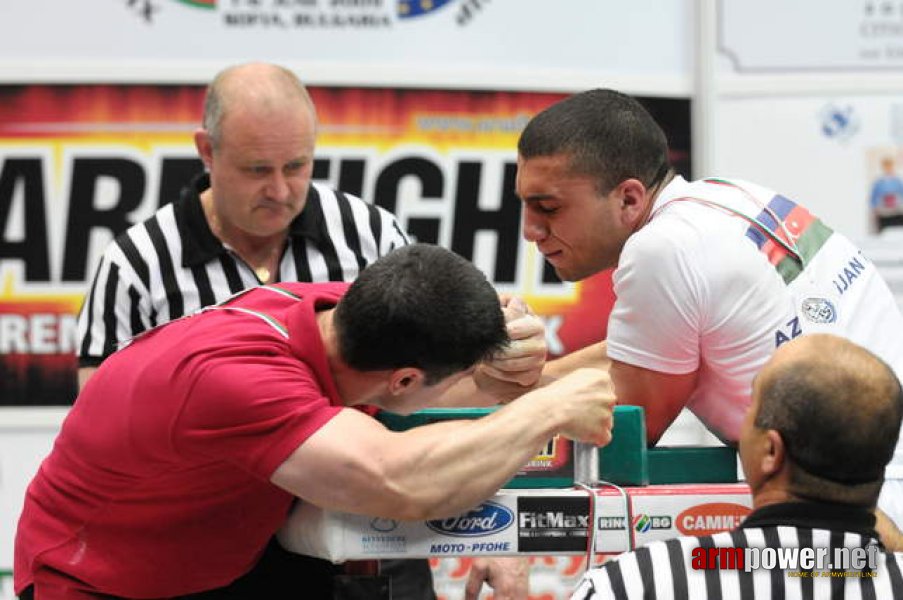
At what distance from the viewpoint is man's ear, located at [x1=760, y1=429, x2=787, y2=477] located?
211 centimetres

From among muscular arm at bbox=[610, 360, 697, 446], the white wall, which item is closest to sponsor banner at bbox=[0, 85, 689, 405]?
the white wall

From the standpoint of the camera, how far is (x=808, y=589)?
2.04 metres

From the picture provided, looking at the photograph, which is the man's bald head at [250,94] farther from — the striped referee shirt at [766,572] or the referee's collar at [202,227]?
the striped referee shirt at [766,572]

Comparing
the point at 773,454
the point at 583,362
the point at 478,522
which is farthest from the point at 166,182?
the point at 773,454

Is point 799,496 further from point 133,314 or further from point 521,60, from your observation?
point 521,60

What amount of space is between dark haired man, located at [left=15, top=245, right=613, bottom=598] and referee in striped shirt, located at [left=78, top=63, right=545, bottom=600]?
1.07 m

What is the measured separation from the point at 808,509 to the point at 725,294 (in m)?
0.73

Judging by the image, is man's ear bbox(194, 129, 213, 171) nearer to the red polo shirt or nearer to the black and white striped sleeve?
the black and white striped sleeve

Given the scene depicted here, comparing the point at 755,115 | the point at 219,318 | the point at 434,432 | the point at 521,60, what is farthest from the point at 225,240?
the point at 755,115

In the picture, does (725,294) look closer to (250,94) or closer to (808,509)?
(808,509)

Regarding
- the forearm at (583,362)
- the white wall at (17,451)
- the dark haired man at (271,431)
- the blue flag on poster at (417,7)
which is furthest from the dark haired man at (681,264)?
the white wall at (17,451)

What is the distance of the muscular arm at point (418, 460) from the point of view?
7.44 feet

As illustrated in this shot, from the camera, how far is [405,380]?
8.20 ft

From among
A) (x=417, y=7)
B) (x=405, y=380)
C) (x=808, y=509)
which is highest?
(x=417, y=7)
